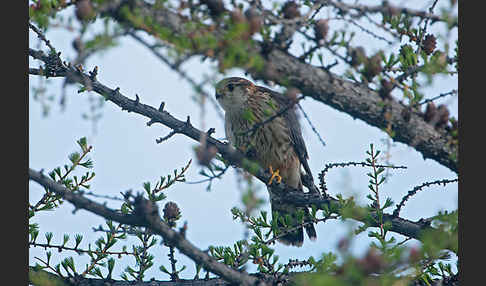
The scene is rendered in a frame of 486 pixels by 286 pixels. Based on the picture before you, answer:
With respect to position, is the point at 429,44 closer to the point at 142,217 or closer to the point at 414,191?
the point at 414,191

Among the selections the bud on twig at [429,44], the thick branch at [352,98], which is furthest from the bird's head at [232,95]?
the thick branch at [352,98]

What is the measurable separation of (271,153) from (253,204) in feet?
10.6

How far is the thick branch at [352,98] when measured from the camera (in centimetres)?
210

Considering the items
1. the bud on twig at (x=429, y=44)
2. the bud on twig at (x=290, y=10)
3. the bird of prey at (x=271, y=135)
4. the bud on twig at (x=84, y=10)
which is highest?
the bird of prey at (x=271, y=135)

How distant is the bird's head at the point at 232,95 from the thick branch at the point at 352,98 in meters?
2.92

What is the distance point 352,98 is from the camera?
2270 millimetres

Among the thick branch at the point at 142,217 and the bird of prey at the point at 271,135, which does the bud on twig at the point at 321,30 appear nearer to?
the thick branch at the point at 142,217

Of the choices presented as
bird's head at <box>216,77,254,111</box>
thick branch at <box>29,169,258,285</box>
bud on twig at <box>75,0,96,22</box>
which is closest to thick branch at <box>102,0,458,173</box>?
bud on twig at <box>75,0,96,22</box>

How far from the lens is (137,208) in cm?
217

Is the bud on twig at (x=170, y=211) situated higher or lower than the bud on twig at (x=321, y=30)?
lower

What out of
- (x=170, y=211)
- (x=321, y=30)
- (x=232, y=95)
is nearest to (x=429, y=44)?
(x=321, y=30)

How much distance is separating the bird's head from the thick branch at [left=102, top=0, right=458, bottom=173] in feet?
9.57

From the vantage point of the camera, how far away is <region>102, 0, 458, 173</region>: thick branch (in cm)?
210
